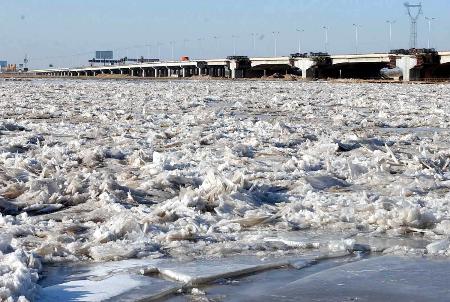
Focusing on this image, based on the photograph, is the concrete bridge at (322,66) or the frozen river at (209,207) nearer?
the frozen river at (209,207)

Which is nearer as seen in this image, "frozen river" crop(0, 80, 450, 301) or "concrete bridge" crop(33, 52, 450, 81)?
"frozen river" crop(0, 80, 450, 301)

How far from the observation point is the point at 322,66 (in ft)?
381

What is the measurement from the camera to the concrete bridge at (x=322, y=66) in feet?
319

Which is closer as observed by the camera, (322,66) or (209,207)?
(209,207)

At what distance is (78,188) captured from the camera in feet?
27.3

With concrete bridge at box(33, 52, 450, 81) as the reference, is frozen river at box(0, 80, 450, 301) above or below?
below

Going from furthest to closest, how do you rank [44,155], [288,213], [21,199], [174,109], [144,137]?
[174,109] < [144,137] < [44,155] < [21,199] < [288,213]

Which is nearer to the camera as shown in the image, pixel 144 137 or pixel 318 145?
pixel 318 145

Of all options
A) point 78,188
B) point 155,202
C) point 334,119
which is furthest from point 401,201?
point 334,119

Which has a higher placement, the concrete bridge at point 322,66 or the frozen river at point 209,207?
the concrete bridge at point 322,66

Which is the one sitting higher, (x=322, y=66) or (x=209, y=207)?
(x=322, y=66)

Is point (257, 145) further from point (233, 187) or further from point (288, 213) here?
point (288, 213)

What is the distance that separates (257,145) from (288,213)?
19.8 ft

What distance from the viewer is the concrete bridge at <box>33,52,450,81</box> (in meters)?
97.2
